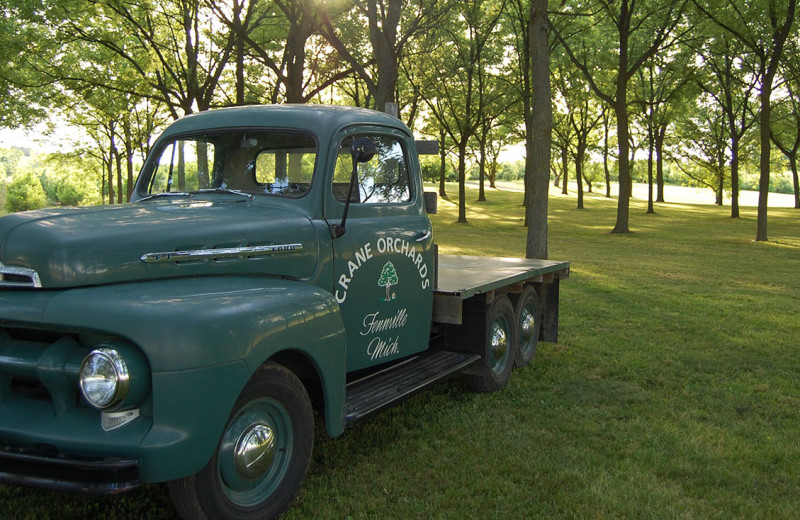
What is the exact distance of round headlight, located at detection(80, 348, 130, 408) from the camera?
2.65 meters

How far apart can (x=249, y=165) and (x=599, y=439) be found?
10.0 ft

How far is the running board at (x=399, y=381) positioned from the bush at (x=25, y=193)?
57925 mm

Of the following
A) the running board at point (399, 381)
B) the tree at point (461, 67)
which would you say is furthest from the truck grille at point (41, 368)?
the tree at point (461, 67)

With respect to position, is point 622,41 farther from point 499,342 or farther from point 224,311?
point 224,311

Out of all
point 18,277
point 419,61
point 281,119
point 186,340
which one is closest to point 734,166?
point 419,61

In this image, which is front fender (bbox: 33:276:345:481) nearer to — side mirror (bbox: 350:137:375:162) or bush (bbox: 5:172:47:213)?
side mirror (bbox: 350:137:375:162)

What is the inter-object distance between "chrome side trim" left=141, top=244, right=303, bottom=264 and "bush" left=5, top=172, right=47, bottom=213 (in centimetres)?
5864

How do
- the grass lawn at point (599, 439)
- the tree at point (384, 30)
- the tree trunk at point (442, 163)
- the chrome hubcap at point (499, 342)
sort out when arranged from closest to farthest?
1. the grass lawn at point (599, 439)
2. the chrome hubcap at point (499, 342)
3. the tree at point (384, 30)
4. the tree trunk at point (442, 163)

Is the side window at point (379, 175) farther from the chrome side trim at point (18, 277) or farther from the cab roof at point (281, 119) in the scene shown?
the chrome side trim at point (18, 277)

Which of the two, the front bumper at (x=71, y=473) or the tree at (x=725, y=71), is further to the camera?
the tree at (x=725, y=71)

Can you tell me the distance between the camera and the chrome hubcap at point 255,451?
309 cm

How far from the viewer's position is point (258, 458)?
125 inches

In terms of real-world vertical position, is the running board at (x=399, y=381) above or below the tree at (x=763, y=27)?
below

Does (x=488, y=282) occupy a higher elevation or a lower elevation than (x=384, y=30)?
lower
